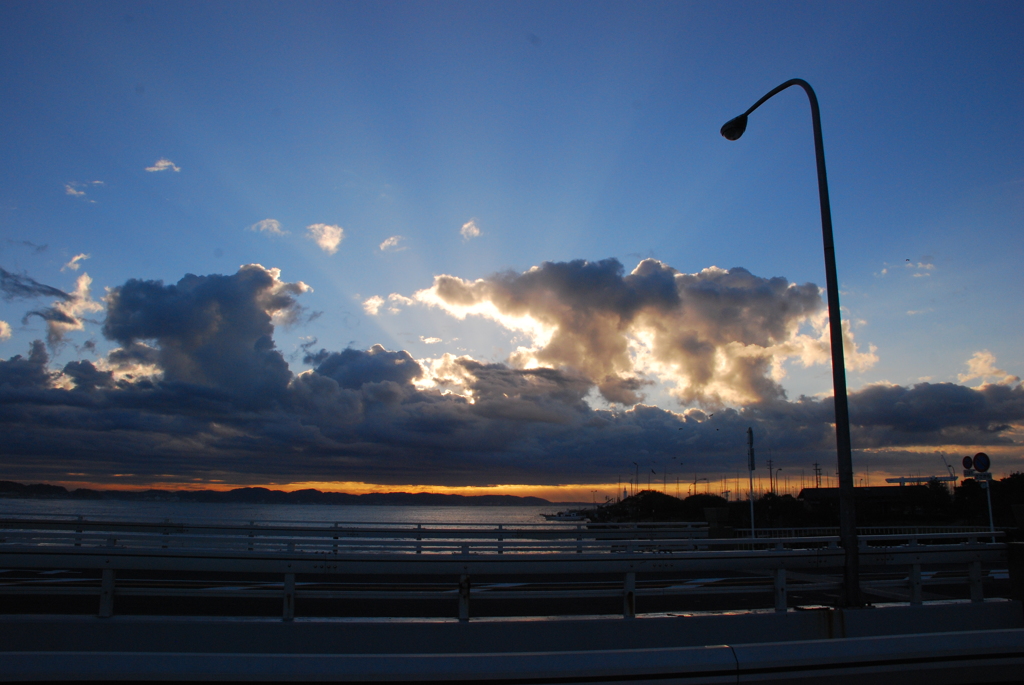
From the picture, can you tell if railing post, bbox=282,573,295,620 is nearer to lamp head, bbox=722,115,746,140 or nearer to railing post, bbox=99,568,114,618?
railing post, bbox=99,568,114,618

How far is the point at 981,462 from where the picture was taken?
15.0 metres

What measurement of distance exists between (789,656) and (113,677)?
11.5 ft

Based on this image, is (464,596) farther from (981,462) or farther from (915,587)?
(981,462)

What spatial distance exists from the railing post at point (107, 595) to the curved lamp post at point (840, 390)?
26.5 feet

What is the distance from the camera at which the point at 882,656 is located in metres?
3.62

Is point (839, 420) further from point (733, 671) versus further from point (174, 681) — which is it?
point (174, 681)

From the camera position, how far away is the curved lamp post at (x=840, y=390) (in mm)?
8031

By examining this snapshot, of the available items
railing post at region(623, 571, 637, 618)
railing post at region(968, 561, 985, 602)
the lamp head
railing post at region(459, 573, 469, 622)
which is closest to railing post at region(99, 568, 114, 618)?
railing post at region(459, 573, 469, 622)

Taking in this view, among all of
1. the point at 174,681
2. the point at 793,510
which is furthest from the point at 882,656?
the point at 793,510

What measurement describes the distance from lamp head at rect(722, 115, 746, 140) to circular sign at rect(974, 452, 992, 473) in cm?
1021

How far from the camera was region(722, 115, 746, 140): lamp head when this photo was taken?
10.9m

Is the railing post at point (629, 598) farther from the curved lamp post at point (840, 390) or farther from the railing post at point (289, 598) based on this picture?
the railing post at point (289, 598)

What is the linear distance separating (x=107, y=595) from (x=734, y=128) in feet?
36.1

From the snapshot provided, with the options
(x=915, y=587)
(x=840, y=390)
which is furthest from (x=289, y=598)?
(x=915, y=587)
